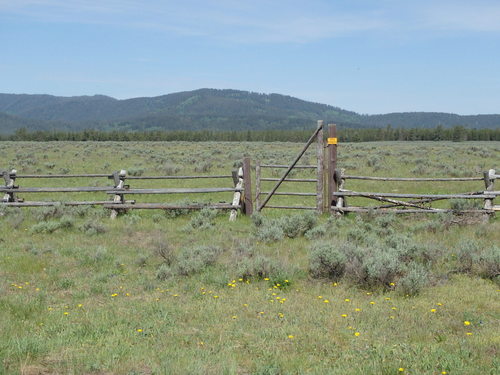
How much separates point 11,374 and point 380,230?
815cm

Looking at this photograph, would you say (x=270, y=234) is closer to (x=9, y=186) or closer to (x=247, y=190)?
(x=247, y=190)

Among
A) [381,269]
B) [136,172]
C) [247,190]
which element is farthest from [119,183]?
[136,172]

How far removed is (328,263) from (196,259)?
2.30 metres

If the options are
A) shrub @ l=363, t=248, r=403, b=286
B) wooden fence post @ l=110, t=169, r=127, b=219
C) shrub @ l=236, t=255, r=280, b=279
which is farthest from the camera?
wooden fence post @ l=110, t=169, r=127, b=219

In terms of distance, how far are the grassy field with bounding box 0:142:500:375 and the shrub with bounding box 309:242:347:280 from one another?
2 cm

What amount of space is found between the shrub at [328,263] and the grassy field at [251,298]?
0.02 meters

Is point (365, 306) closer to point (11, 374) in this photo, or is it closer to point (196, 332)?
point (196, 332)

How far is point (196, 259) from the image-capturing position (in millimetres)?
8109

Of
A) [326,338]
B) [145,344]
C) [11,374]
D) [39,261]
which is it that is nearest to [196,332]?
[145,344]

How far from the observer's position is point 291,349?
4.88m

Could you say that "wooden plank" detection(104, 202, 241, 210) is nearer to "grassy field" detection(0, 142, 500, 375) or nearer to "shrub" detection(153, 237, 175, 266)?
"grassy field" detection(0, 142, 500, 375)

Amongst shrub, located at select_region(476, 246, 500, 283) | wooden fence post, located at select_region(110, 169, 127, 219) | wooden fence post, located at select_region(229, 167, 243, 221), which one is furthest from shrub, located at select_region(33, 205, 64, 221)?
shrub, located at select_region(476, 246, 500, 283)

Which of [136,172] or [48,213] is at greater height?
[136,172]

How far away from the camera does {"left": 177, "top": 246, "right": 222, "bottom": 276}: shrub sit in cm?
774
